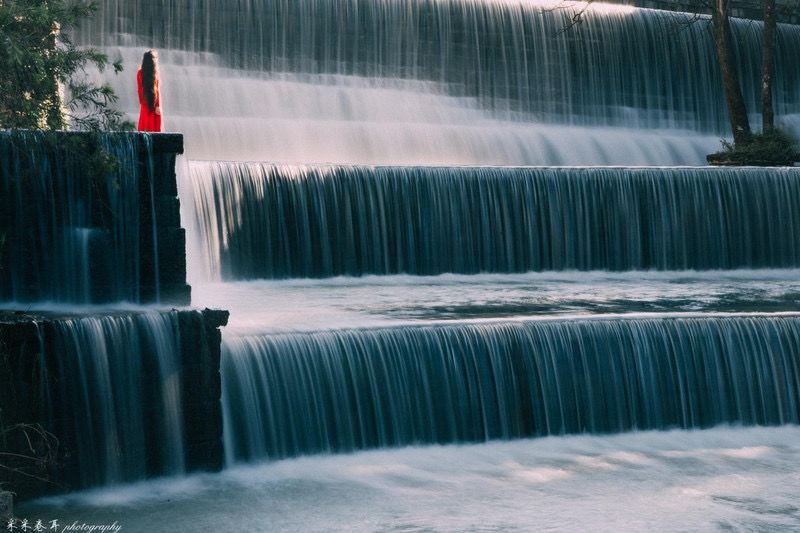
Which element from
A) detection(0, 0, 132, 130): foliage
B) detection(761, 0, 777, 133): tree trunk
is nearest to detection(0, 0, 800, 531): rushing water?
detection(0, 0, 132, 130): foliage

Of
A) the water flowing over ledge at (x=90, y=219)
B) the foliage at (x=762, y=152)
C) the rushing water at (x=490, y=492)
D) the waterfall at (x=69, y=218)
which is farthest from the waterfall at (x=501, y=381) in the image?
the foliage at (x=762, y=152)

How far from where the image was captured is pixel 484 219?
18.1 metres

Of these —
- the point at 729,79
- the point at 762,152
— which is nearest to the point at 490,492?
the point at 762,152

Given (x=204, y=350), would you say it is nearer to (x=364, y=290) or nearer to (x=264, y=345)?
(x=264, y=345)

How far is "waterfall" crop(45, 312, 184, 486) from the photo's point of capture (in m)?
10.6

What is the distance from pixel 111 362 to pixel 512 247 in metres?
8.41

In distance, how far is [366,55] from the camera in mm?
24484

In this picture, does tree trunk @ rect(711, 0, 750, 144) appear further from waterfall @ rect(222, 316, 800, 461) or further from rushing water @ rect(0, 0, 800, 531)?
waterfall @ rect(222, 316, 800, 461)

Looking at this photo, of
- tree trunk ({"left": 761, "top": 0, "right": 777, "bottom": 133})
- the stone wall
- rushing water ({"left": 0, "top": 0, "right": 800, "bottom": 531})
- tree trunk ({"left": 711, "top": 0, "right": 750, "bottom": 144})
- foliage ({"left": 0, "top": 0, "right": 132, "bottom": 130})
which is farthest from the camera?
tree trunk ({"left": 761, "top": 0, "right": 777, "bottom": 133})

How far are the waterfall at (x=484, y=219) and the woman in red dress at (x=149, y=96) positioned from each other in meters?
1.44

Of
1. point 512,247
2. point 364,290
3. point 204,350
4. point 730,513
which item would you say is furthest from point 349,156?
point 730,513

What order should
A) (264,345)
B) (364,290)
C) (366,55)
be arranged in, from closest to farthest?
(264,345) < (364,290) < (366,55)

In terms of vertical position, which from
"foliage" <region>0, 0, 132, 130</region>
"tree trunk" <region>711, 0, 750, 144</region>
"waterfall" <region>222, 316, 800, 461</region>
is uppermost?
"tree trunk" <region>711, 0, 750, 144</region>

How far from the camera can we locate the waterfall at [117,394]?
1063 cm
